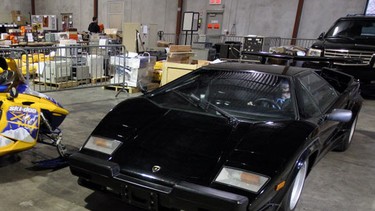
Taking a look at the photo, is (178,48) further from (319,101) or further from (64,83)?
(319,101)

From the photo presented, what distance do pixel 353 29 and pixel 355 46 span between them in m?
0.90

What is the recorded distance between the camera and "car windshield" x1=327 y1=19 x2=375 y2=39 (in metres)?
7.80

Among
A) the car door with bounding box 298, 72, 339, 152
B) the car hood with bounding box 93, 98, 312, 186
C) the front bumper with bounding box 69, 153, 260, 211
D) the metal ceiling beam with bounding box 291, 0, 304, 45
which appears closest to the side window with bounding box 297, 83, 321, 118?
the car door with bounding box 298, 72, 339, 152

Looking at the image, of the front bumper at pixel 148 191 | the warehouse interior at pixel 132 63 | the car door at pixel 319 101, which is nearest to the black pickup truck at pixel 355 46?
the warehouse interior at pixel 132 63

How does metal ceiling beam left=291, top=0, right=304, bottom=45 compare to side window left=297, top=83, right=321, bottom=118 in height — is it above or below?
above

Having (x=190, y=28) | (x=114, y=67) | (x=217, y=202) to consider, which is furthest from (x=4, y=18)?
(x=217, y=202)

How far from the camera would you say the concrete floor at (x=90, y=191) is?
246 cm

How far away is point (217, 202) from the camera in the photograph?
1661 millimetres

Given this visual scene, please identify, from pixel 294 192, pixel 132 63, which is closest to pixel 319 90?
pixel 294 192

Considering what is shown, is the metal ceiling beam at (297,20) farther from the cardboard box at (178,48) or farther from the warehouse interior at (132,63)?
the cardboard box at (178,48)

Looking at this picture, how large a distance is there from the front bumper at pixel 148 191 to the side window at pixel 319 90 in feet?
4.54

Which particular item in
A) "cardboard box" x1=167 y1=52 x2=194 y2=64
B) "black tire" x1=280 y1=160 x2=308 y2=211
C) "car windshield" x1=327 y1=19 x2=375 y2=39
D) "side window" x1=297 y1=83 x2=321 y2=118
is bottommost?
"black tire" x1=280 y1=160 x2=308 y2=211

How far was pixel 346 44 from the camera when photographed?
754 centimetres

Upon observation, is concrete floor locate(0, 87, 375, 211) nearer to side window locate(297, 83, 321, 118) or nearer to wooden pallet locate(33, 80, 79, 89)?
side window locate(297, 83, 321, 118)
